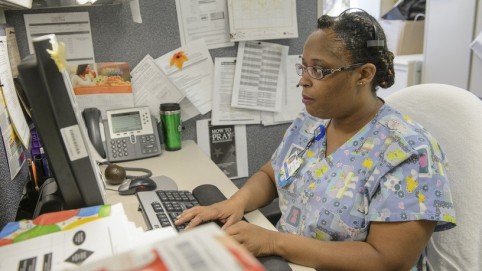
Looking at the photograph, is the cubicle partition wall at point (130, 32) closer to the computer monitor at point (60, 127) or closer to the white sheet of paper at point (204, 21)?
the white sheet of paper at point (204, 21)

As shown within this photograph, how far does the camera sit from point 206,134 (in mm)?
1482

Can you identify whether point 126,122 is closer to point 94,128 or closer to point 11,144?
point 94,128

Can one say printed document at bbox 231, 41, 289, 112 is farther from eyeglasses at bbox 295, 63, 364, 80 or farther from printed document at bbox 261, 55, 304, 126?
eyeglasses at bbox 295, 63, 364, 80

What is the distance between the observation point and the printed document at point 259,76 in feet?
4.76

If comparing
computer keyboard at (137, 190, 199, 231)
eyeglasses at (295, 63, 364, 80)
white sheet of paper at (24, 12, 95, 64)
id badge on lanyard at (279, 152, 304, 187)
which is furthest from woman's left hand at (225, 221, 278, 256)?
white sheet of paper at (24, 12, 95, 64)

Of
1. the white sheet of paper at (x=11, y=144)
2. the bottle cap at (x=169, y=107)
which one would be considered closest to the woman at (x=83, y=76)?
the bottle cap at (x=169, y=107)

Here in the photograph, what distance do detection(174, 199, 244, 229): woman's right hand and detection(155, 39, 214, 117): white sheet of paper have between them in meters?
0.57

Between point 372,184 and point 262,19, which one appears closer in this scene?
point 372,184

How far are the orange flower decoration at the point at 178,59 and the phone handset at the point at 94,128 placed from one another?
1.00ft

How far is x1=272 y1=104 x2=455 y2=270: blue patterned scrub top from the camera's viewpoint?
0.78 metres

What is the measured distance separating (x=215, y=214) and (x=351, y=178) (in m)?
0.31

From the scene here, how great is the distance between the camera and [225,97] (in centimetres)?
147

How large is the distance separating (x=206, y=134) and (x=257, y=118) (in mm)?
203

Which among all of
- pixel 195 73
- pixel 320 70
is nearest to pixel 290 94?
pixel 195 73
